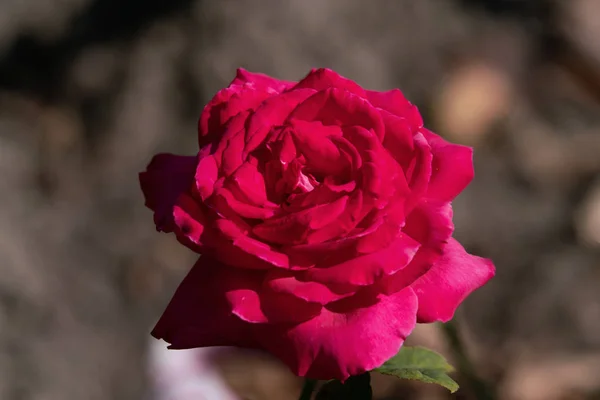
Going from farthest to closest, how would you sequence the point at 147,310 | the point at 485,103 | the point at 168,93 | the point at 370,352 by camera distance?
the point at 485,103
the point at 168,93
the point at 147,310
the point at 370,352

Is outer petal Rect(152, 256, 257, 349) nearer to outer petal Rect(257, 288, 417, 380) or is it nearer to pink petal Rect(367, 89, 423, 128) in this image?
outer petal Rect(257, 288, 417, 380)

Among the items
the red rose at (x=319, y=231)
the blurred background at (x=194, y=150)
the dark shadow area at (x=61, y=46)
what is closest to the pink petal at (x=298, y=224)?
the red rose at (x=319, y=231)

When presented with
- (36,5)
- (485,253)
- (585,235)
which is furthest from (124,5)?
(585,235)

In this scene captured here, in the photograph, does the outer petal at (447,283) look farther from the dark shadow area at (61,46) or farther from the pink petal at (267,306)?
the dark shadow area at (61,46)

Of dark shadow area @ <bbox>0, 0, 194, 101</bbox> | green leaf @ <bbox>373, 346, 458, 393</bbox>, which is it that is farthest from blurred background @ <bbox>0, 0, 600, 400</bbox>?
green leaf @ <bbox>373, 346, 458, 393</bbox>

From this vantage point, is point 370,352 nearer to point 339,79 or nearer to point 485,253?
point 339,79

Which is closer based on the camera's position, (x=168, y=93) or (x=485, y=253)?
(x=485, y=253)
